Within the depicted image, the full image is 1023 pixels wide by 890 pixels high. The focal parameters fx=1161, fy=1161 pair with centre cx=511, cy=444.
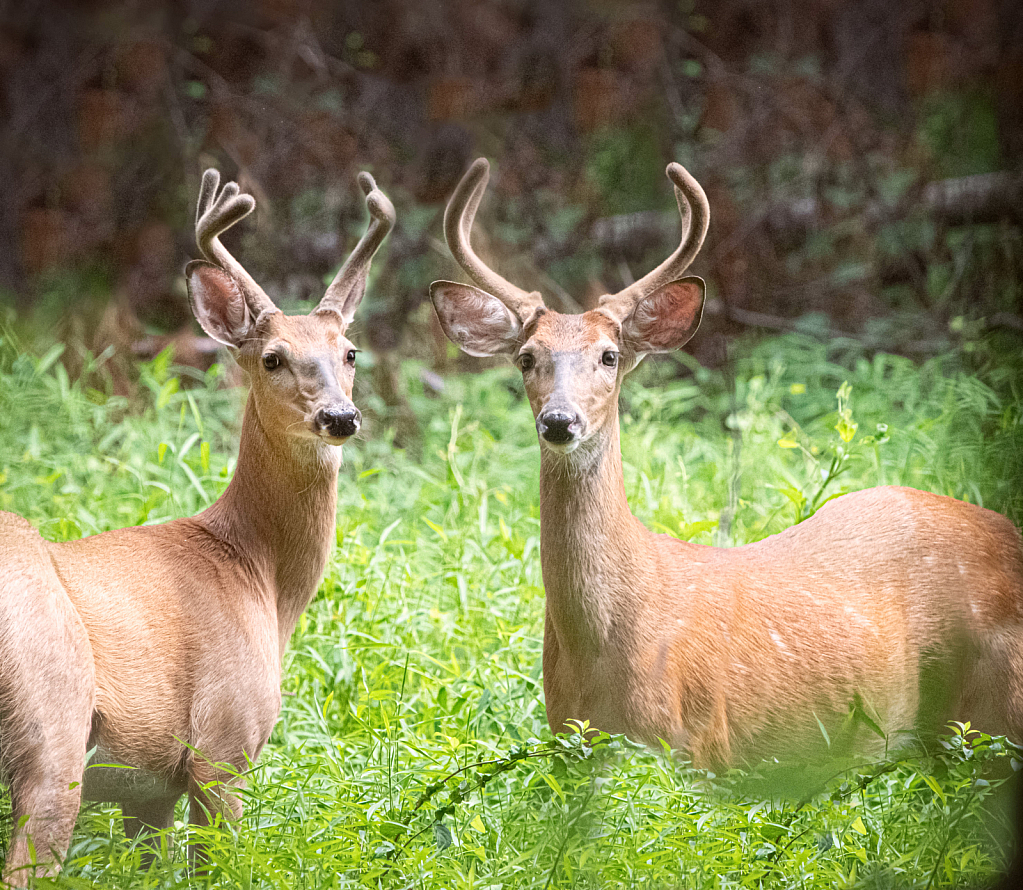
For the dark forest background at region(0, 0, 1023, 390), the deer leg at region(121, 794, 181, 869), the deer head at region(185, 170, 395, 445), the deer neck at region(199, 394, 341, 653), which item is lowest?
the deer leg at region(121, 794, 181, 869)

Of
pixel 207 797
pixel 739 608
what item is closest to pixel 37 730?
pixel 207 797

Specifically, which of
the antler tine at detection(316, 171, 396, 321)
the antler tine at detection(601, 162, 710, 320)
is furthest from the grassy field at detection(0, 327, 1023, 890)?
the antler tine at detection(601, 162, 710, 320)

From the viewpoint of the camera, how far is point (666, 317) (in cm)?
402

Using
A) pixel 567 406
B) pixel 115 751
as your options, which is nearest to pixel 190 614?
pixel 115 751

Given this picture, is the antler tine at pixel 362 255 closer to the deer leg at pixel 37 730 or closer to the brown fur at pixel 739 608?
the brown fur at pixel 739 608

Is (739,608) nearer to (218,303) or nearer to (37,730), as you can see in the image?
(218,303)

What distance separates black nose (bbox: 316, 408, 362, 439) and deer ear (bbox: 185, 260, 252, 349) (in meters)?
0.54

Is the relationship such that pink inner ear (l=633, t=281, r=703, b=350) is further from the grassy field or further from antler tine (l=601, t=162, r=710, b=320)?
the grassy field

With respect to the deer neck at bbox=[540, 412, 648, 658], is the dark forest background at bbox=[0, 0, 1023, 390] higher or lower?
higher

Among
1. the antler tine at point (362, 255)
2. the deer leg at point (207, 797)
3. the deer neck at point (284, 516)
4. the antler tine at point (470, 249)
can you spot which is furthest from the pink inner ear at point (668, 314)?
the deer leg at point (207, 797)

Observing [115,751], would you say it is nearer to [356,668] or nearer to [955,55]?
[356,668]

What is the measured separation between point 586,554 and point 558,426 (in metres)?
0.48

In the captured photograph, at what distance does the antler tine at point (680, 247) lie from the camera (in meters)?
3.94

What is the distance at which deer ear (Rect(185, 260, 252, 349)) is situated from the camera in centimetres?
401
